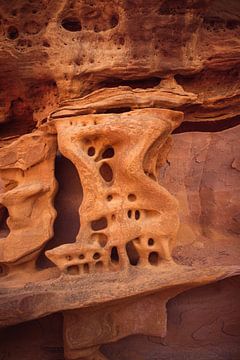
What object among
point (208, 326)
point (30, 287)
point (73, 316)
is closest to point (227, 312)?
point (208, 326)

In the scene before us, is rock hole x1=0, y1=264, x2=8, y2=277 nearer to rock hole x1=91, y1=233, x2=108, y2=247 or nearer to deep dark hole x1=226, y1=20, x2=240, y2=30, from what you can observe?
rock hole x1=91, y1=233, x2=108, y2=247

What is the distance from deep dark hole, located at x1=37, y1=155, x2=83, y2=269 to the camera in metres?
4.12

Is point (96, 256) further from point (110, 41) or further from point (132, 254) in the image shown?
point (110, 41)

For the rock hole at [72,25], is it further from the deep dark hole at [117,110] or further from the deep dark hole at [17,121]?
the deep dark hole at [117,110]

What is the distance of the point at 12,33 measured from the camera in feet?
13.7

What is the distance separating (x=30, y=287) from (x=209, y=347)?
2.19 metres

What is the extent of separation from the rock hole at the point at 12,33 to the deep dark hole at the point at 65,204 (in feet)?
4.85

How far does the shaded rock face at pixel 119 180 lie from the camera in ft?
11.3

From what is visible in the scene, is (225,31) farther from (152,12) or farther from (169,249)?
(169,249)

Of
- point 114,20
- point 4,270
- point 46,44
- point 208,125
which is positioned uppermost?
point 114,20

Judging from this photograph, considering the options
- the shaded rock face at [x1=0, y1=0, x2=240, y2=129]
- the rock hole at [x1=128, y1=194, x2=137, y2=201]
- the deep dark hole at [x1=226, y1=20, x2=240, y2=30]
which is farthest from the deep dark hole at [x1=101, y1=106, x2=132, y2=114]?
the deep dark hole at [x1=226, y1=20, x2=240, y2=30]

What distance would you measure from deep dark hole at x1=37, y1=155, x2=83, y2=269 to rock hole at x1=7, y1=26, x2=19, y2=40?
1478 millimetres

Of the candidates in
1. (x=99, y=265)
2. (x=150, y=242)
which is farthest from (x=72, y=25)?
(x=99, y=265)

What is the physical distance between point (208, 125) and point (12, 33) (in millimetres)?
2747
